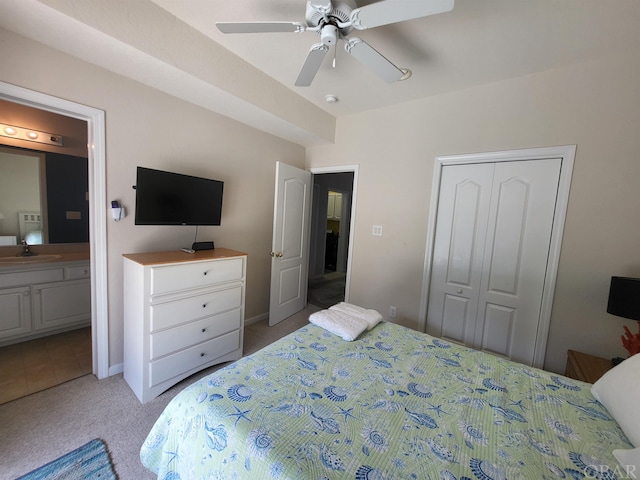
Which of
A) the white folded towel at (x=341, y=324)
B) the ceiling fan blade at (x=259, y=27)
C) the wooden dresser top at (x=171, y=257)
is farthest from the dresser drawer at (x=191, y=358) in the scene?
the ceiling fan blade at (x=259, y=27)

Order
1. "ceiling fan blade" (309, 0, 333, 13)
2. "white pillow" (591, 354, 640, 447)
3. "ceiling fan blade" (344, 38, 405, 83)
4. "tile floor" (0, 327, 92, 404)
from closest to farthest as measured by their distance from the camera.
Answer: "white pillow" (591, 354, 640, 447)
"ceiling fan blade" (309, 0, 333, 13)
"ceiling fan blade" (344, 38, 405, 83)
"tile floor" (0, 327, 92, 404)

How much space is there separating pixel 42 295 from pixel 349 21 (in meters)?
3.47

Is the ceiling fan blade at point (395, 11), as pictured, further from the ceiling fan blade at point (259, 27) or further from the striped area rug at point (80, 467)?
the striped area rug at point (80, 467)

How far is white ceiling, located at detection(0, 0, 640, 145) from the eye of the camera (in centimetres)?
141

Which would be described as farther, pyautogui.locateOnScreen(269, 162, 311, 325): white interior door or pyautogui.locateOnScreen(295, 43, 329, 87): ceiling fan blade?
pyautogui.locateOnScreen(269, 162, 311, 325): white interior door

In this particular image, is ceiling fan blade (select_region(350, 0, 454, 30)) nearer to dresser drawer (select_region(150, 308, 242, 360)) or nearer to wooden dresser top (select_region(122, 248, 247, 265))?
wooden dresser top (select_region(122, 248, 247, 265))

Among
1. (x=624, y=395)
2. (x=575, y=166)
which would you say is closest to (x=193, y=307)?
(x=624, y=395)

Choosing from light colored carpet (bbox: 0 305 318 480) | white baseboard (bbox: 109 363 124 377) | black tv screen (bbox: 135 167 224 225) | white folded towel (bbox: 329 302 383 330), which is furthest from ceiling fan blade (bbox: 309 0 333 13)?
white baseboard (bbox: 109 363 124 377)

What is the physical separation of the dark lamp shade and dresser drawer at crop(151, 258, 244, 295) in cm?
265

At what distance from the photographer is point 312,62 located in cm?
150

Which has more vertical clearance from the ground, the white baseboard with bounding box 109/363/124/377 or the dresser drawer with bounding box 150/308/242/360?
the dresser drawer with bounding box 150/308/242/360

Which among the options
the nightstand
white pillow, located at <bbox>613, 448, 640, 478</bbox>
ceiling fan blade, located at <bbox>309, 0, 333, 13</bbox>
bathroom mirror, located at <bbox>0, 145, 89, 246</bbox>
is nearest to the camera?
white pillow, located at <bbox>613, 448, 640, 478</bbox>

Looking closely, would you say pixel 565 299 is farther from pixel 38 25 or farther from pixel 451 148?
pixel 38 25

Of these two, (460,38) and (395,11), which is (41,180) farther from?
(460,38)
